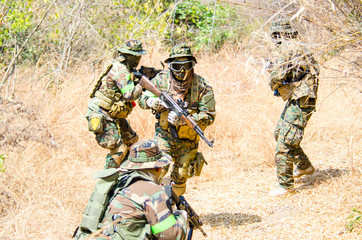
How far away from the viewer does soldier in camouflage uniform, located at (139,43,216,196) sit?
462 centimetres

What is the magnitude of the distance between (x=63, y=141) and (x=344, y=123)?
15.9 feet

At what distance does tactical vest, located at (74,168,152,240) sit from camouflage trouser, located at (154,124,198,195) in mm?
1711

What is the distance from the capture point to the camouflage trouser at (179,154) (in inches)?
183

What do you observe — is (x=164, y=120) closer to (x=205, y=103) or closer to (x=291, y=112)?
(x=205, y=103)

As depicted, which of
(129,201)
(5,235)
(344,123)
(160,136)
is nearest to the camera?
(129,201)

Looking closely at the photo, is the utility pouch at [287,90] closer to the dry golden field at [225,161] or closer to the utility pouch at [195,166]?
the dry golden field at [225,161]

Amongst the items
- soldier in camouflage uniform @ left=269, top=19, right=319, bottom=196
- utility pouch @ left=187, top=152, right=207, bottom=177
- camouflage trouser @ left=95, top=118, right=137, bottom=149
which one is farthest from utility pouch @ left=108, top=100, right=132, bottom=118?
soldier in camouflage uniform @ left=269, top=19, right=319, bottom=196

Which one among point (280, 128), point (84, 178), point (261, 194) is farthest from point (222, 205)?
point (84, 178)

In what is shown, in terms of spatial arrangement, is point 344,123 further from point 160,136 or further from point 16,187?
point 16,187

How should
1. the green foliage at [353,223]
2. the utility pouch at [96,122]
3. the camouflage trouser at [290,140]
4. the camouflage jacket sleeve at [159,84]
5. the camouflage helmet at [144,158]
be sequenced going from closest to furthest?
1. the camouflage helmet at [144,158]
2. the green foliage at [353,223]
3. the camouflage jacket sleeve at [159,84]
4. the camouflage trouser at [290,140]
5. the utility pouch at [96,122]

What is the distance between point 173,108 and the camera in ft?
15.2

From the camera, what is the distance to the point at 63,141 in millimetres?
6945

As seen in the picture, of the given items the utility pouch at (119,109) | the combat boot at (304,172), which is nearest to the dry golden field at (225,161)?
the combat boot at (304,172)

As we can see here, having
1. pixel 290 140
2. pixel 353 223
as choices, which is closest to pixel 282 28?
pixel 290 140
